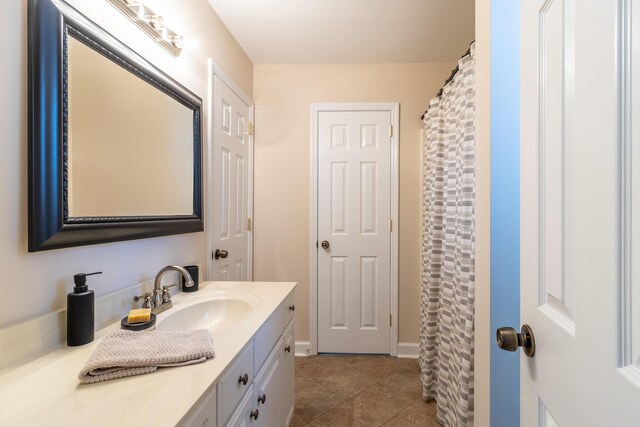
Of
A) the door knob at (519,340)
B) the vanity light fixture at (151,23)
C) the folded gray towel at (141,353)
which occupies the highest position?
the vanity light fixture at (151,23)

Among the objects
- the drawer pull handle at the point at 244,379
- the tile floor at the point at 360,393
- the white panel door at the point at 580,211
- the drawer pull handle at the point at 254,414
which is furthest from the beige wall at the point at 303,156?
the white panel door at the point at 580,211

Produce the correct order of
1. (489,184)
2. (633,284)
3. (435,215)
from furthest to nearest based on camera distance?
(435,215) → (489,184) → (633,284)

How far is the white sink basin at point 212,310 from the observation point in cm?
121

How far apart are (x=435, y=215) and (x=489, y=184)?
953mm

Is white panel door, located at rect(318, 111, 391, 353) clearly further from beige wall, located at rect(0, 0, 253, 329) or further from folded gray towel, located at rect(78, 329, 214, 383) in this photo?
folded gray towel, located at rect(78, 329, 214, 383)

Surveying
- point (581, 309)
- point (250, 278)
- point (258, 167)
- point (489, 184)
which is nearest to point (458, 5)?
point (489, 184)

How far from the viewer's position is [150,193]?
1.25m

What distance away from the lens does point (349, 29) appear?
80.1 inches

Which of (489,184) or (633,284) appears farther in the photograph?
(489,184)

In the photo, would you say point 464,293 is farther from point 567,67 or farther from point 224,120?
point 224,120

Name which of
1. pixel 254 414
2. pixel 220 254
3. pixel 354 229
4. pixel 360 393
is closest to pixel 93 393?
pixel 254 414

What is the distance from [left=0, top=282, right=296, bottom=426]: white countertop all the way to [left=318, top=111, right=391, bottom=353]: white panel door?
1.71m

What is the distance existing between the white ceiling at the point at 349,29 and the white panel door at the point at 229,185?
0.45 metres

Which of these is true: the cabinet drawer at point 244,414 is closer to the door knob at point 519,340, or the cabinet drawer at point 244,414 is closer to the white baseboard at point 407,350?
the door knob at point 519,340
